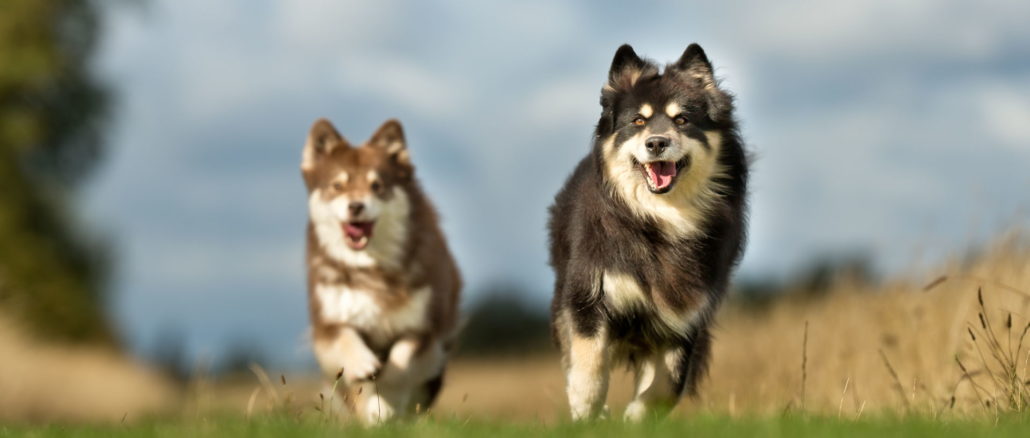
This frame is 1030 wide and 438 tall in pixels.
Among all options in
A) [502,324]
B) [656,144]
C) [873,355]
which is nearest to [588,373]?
[656,144]

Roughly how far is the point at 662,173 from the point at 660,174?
2cm

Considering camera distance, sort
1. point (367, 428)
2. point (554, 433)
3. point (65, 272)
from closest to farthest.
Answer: point (554, 433) < point (367, 428) < point (65, 272)

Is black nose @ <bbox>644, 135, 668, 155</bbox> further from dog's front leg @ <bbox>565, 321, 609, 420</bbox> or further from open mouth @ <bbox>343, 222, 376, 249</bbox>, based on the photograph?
open mouth @ <bbox>343, 222, 376, 249</bbox>

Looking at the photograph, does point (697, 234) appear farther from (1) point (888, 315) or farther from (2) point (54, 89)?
(2) point (54, 89)

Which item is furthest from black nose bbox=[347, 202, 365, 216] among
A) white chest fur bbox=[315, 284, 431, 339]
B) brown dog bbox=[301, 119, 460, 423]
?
white chest fur bbox=[315, 284, 431, 339]

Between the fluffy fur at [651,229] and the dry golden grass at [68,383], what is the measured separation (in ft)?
31.4

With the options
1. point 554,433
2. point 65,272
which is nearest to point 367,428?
point 554,433

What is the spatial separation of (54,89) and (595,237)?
20.5m

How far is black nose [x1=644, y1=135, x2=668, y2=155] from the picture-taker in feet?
18.5

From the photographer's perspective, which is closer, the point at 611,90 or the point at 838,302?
the point at 611,90

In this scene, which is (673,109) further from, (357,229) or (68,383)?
(68,383)

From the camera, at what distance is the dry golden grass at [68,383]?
53.5 feet

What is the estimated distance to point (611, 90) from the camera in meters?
6.14

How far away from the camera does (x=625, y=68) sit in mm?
6199
